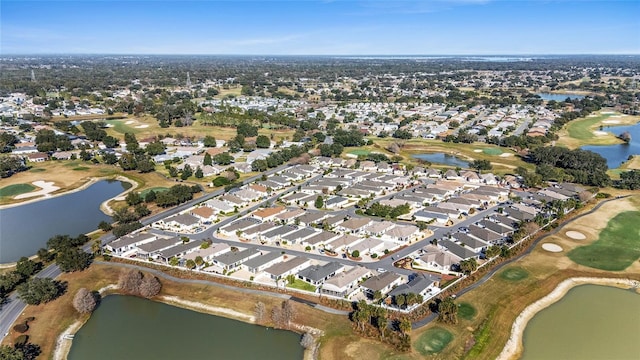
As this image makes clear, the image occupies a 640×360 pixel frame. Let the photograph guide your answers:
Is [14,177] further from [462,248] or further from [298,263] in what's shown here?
[462,248]

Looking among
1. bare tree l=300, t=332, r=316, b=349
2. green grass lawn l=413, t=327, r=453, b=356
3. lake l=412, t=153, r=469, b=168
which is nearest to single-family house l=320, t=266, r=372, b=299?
bare tree l=300, t=332, r=316, b=349

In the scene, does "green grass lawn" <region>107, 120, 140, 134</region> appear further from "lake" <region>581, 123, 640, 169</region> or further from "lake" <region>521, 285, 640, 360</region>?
"lake" <region>581, 123, 640, 169</region>

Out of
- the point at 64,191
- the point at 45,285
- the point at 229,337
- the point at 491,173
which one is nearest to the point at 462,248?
the point at 229,337

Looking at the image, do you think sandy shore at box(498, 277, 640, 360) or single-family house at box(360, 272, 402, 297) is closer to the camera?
sandy shore at box(498, 277, 640, 360)

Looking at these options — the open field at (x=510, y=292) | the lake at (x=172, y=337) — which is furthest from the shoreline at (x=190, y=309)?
the open field at (x=510, y=292)

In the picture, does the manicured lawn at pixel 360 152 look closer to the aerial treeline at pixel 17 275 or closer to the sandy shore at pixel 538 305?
the sandy shore at pixel 538 305

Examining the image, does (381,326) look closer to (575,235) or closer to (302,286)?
(302,286)

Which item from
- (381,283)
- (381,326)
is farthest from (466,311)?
(381,326)
